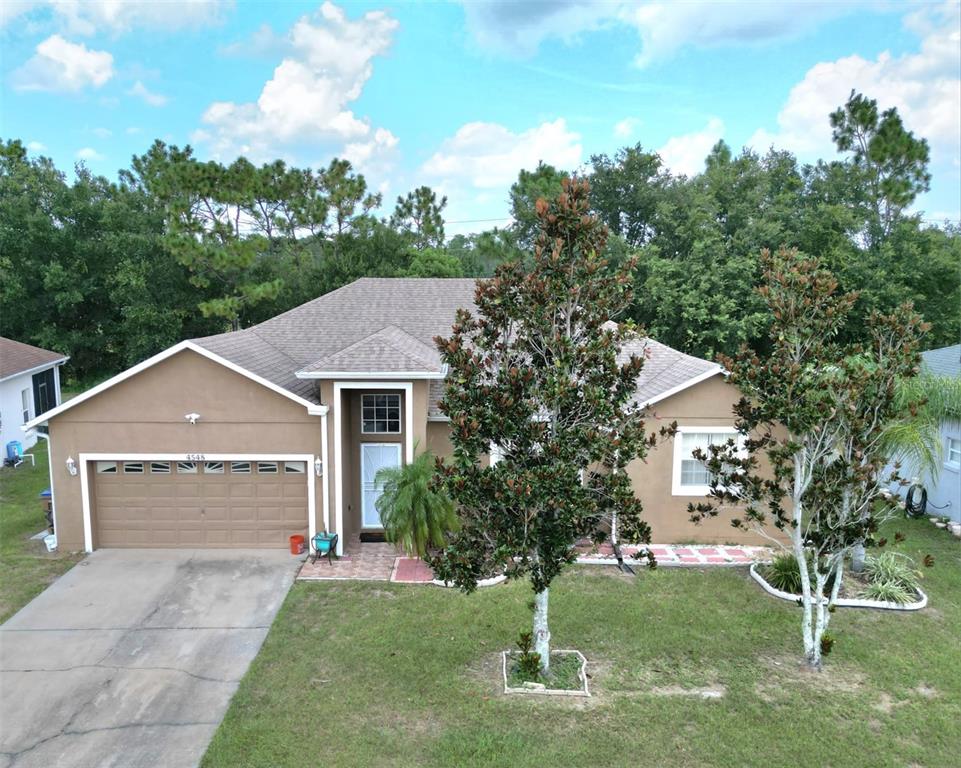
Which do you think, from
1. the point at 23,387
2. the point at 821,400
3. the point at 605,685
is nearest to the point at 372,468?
the point at 605,685

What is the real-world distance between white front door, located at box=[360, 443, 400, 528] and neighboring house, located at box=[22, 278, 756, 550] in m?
0.21

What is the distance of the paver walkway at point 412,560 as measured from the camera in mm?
12078

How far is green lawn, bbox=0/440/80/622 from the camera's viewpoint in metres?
11.3

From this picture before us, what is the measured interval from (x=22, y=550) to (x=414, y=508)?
846cm

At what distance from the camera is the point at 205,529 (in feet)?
43.8

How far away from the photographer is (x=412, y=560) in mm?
12812

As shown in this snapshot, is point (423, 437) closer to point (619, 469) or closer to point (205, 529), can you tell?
point (205, 529)

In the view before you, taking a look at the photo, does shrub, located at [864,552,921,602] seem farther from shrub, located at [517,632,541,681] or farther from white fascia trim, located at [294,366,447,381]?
white fascia trim, located at [294,366,447,381]

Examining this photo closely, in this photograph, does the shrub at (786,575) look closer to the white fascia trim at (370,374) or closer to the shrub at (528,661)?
the shrub at (528,661)

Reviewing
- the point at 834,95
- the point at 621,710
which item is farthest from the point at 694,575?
the point at 834,95

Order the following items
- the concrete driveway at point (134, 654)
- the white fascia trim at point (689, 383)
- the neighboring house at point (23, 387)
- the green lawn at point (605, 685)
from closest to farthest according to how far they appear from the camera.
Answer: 1. the green lawn at point (605, 685)
2. the concrete driveway at point (134, 654)
3. the white fascia trim at point (689, 383)
4. the neighboring house at point (23, 387)

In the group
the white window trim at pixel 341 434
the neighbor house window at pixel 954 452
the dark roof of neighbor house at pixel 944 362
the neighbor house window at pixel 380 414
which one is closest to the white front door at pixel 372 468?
the neighbor house window at pixel 380 414

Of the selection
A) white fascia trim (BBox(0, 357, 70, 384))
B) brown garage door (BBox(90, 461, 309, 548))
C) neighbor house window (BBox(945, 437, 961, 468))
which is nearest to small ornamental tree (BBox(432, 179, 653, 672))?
brown garage door (BBox(90, 461, 309, 548))

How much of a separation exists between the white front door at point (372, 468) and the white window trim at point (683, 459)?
6218 mm
